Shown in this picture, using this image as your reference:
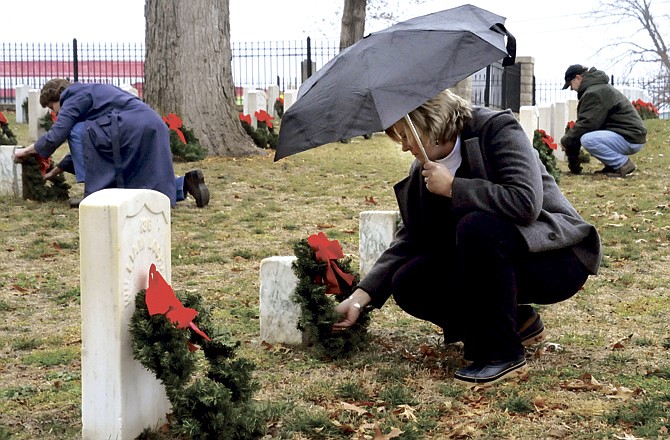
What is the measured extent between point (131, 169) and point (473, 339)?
4799 millimetres

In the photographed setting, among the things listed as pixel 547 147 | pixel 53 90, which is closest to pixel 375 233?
pixel 53 90

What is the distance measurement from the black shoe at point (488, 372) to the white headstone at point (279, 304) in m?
0.94

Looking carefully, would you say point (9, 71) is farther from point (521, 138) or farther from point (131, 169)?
point (521, 138)

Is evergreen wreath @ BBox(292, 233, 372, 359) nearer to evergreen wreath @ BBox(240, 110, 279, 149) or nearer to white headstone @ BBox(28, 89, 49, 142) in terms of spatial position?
evergreen wreath @ BBox(240, 110, 279, 149)

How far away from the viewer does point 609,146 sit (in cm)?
1127

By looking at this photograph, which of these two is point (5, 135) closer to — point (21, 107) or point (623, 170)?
point (21, 107)

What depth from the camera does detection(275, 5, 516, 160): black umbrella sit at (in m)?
3.29

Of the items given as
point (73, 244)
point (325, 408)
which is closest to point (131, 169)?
point (73, 244)

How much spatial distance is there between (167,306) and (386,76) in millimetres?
1114

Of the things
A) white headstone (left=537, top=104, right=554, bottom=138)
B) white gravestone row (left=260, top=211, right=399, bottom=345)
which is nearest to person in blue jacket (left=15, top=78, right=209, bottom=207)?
white gravestone row (left=260, top=211, right=399, bottom=345)

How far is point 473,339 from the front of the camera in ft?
12.6

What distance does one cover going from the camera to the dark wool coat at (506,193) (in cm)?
365

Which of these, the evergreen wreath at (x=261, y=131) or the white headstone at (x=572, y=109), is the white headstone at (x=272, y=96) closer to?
the evergreen wreath at (x=261, y=131)

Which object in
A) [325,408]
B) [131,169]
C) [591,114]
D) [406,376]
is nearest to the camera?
[325,408]
